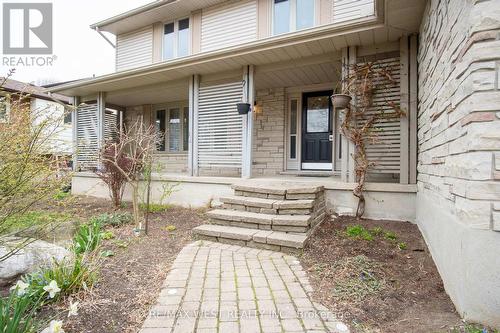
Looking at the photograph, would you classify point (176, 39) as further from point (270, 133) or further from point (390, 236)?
point (390, 236)

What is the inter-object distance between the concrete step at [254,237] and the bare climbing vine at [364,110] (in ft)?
5.38

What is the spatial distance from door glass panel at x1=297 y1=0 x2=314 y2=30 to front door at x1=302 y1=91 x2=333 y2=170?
187 centimetres

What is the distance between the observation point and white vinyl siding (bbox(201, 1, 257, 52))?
321 inches

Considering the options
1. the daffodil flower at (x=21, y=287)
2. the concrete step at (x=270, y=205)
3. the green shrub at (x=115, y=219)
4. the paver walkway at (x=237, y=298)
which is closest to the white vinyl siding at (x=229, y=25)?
the concrete step at (x=270, y=205)

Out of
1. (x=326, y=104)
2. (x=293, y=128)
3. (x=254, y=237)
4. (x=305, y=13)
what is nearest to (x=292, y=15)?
(x=305, y=13)

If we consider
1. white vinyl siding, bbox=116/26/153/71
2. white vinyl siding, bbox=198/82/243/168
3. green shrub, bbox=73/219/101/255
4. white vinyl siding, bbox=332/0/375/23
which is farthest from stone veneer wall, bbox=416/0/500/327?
white vinyl siding, bbox=116/26/153/71

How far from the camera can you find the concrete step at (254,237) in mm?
3537

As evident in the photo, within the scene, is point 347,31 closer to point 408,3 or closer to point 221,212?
point 408,3

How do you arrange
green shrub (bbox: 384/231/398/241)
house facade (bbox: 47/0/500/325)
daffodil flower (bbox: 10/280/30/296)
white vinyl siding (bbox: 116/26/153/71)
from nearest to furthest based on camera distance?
daffodil flower (bbox: 10/280/30/296), house facade (bbox: 47/0/500/325), green shrub (bbox: 384/231/398/241), white vinyl siding (bbox: 116/26/153/71)

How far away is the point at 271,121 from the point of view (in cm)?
770

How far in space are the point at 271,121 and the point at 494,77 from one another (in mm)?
5918

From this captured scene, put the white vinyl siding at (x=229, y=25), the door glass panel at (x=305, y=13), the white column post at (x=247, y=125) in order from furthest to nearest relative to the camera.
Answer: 1. the white vinyl siding at (x=229, y=25)
2. the door glass panel at (x=305, y=13)
3. the white column post at (x=247, y=125)

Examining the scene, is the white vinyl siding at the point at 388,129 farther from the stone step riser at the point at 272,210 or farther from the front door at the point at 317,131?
the front door at the point at 317,131

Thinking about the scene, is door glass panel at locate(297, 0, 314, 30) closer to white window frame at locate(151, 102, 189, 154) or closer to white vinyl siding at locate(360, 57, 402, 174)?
white vinyl siding at locate(360, 57, 402, 174)
